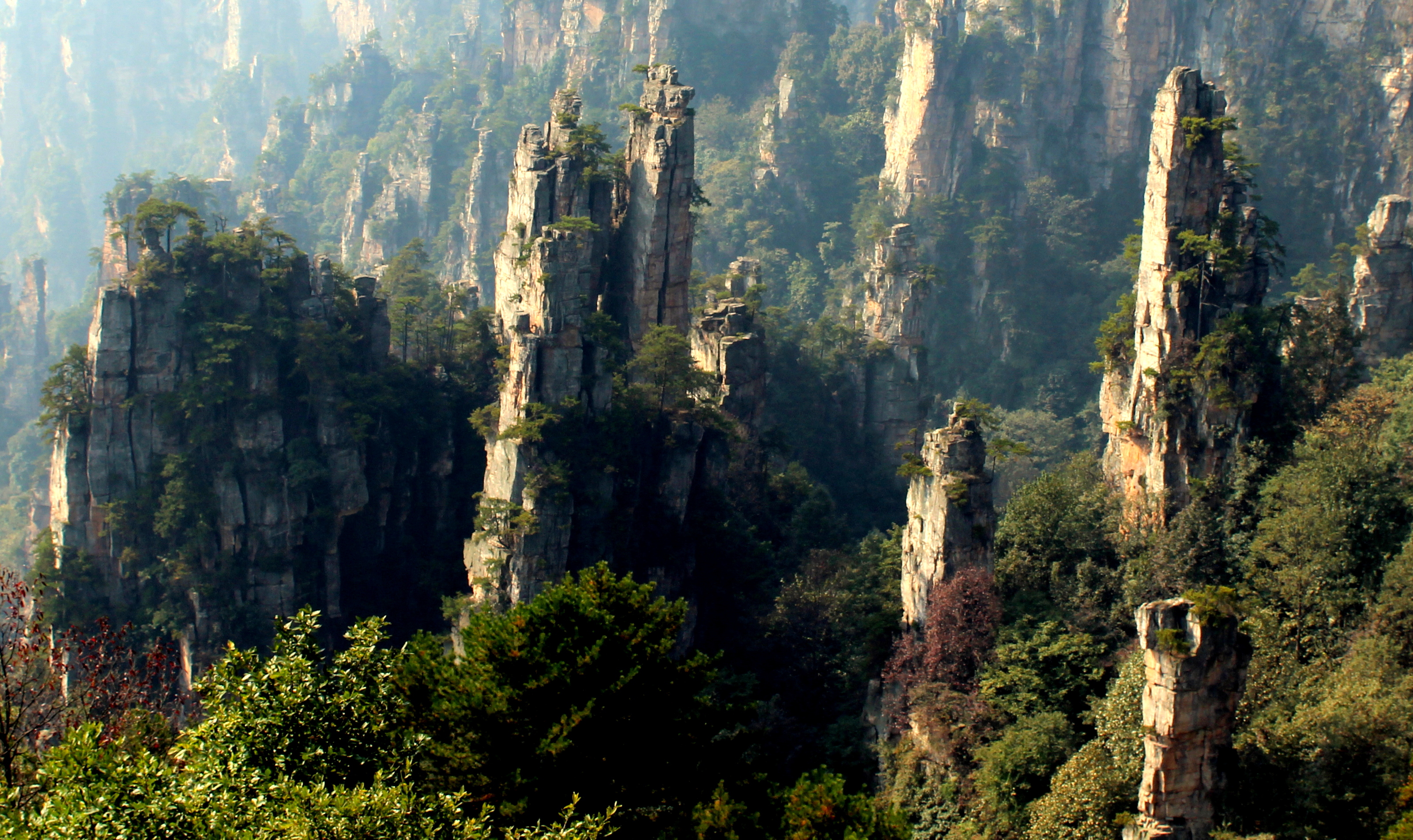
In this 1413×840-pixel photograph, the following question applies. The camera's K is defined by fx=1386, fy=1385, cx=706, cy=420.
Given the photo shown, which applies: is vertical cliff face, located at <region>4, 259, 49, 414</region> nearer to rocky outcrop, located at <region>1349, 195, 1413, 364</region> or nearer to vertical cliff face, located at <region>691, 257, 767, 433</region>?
vertical cliff face, located at <region>691, 257, 767, 433</region>

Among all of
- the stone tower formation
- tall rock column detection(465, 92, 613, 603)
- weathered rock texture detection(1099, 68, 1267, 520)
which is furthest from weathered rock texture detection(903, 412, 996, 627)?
tall rock column detection(465, 92, 613, 603)

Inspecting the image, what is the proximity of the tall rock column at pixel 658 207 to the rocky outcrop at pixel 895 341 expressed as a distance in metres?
12.0

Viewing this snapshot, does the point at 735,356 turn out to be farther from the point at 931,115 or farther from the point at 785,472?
the point at 931,115

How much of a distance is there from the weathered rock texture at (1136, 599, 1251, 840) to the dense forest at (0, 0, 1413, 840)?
0.26ft

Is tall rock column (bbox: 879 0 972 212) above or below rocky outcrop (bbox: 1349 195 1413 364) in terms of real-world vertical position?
above

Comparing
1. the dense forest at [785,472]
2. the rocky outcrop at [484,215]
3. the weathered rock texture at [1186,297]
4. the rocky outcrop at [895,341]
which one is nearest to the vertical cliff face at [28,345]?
the dense forest at [785,472]

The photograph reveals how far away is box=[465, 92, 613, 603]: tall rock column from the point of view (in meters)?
35.0

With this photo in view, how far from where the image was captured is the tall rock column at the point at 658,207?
4009cm

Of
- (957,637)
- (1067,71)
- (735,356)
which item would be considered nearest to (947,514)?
(957,637)

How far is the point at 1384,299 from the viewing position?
132 feet

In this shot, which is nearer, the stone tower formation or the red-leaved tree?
the red-leaved tree

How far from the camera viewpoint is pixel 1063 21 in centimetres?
7238

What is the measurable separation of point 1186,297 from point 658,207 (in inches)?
617

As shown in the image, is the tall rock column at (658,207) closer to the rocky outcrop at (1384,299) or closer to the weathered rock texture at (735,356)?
the weathered rock texture at (735,356)
